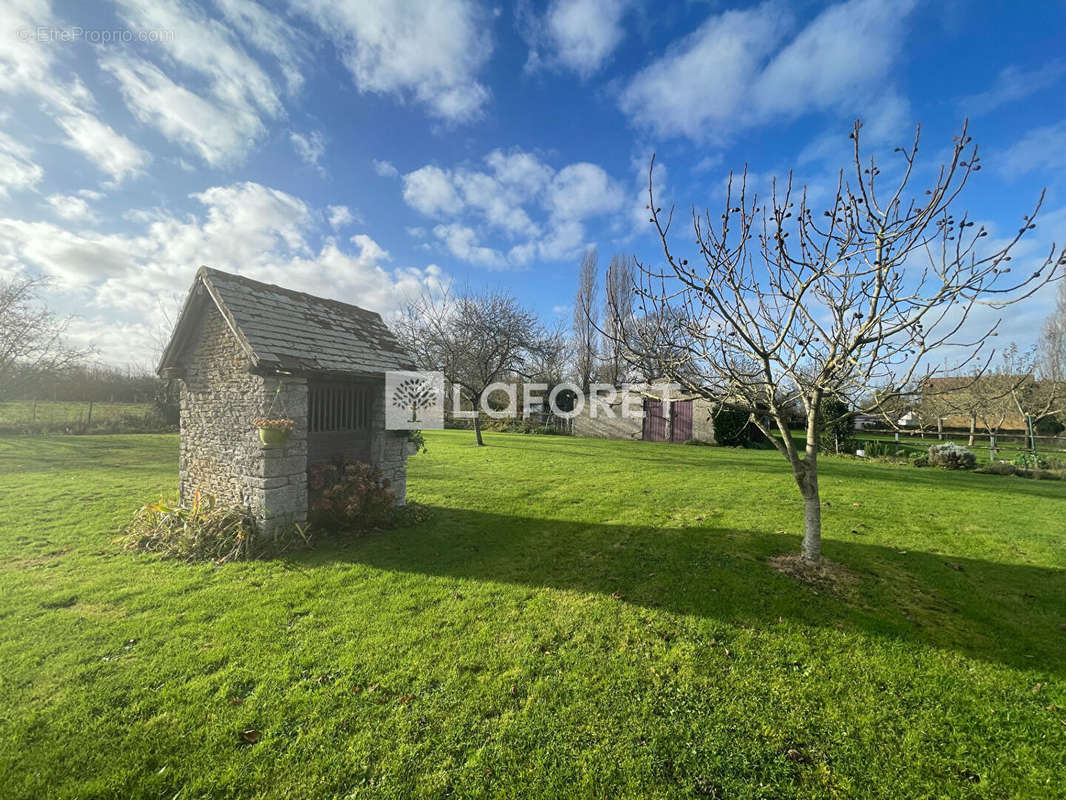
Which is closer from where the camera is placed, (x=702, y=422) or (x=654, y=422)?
(x=702, y=422)

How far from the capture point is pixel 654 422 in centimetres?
2345

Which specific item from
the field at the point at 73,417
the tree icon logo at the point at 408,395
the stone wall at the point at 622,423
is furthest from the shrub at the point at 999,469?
the field at the point at 73,417

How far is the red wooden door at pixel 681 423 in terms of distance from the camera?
2241 centimetres

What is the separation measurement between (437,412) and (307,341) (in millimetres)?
18755

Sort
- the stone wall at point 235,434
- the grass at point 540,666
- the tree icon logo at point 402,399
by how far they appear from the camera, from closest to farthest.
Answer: the grass at point 540,666 → the stone wall at point 235,434 → the tree icon logo at point 402,399

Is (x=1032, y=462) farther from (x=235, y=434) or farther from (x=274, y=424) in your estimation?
(x=235, y=434)

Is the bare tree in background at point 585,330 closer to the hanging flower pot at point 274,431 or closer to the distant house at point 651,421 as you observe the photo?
the distant house at point 651,421

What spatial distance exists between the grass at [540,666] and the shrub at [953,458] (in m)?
8.71

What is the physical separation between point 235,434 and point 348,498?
6.66 ft

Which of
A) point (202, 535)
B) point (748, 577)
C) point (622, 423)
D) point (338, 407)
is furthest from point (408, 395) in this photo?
point (622, 423)

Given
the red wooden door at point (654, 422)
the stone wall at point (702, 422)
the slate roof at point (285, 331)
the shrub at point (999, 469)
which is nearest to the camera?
the slate roof at point (285, 331)

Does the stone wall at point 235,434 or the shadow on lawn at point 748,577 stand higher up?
the stone wall at point 235,434

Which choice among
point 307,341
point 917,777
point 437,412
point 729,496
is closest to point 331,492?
point 307,341

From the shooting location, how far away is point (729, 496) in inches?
373
